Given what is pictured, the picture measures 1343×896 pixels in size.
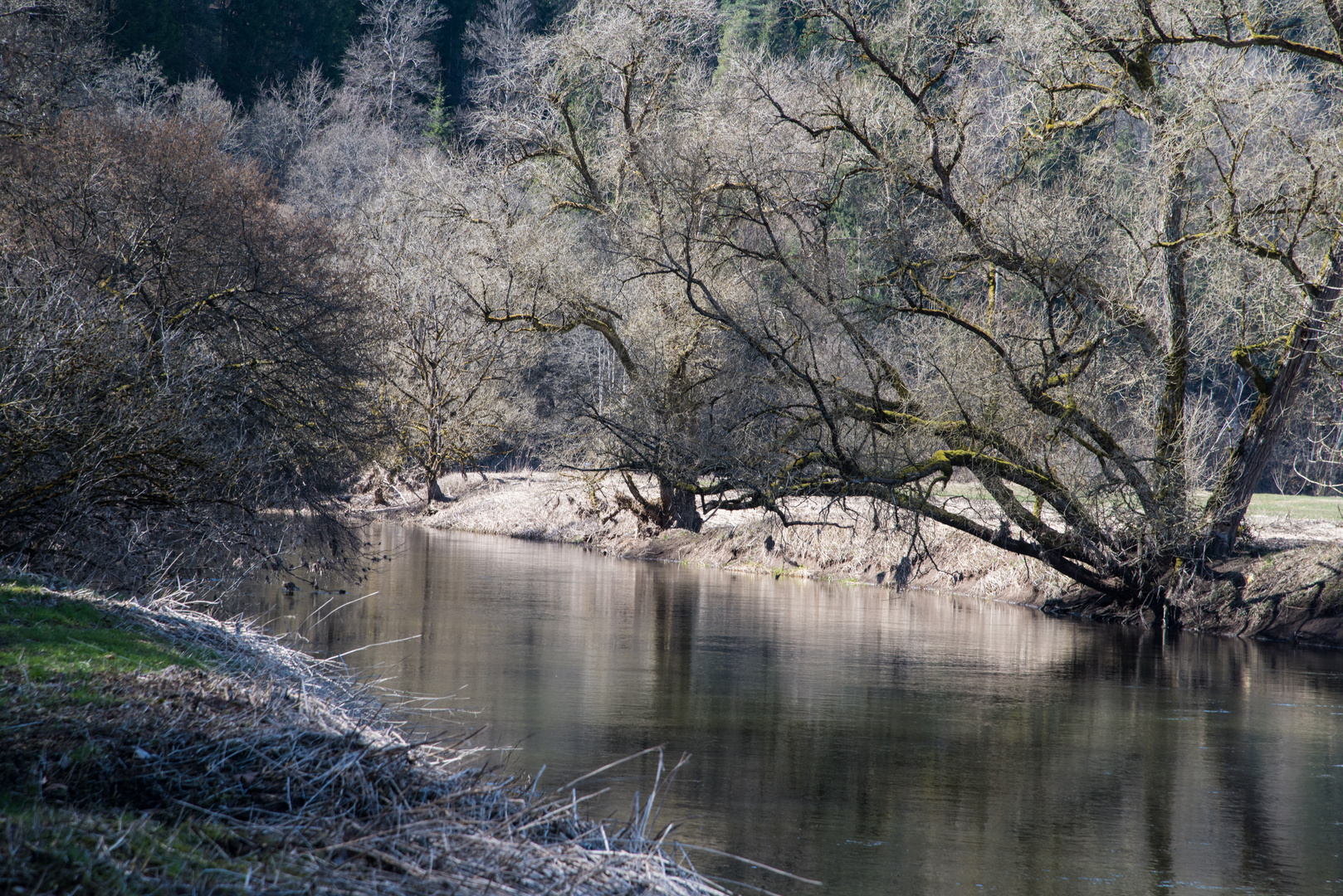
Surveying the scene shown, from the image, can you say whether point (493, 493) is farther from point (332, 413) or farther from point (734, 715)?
point (734, 715)

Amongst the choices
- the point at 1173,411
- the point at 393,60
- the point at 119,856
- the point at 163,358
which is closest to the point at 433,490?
the point at 1173,411

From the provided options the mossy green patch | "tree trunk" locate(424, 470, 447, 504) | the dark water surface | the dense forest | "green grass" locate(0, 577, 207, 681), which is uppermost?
the dense forest

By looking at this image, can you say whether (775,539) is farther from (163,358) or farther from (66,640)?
(66,640)

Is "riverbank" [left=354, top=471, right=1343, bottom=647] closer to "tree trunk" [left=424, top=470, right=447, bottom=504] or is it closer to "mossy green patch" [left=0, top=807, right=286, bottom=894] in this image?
"tree trunk" [left=424, top=470, right=447, bottom=504]

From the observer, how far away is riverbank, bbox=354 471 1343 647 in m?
18.9

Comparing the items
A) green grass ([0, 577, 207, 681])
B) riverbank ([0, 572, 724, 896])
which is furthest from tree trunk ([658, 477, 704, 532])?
riverbank ([0, 572, 724, 896])

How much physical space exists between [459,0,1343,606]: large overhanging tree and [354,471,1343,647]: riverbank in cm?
82

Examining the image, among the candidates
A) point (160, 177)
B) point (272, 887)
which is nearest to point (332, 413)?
point (160, 177)

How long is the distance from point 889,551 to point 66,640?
64.8 ft

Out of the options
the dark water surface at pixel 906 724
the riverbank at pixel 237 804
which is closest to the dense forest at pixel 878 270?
the dark water surface at pixel 906 724

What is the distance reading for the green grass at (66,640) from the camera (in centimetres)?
619

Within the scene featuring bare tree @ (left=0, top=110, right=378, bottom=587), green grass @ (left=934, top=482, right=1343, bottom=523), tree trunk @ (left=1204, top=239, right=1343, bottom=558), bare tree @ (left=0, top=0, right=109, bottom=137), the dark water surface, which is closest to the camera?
the dark water surface

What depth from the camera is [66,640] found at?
6777 millimetres

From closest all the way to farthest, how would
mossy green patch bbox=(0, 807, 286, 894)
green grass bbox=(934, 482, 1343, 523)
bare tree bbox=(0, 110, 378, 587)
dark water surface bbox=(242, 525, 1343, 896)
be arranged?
mossy green patch bbox=(0, 807, 286, 894) < dark water surface bbox=(242, 525, 1343, 896) < bare tree bbox=(0, 110, 378, 587) < green grass bbox=(934, 482, 1343, 523)
